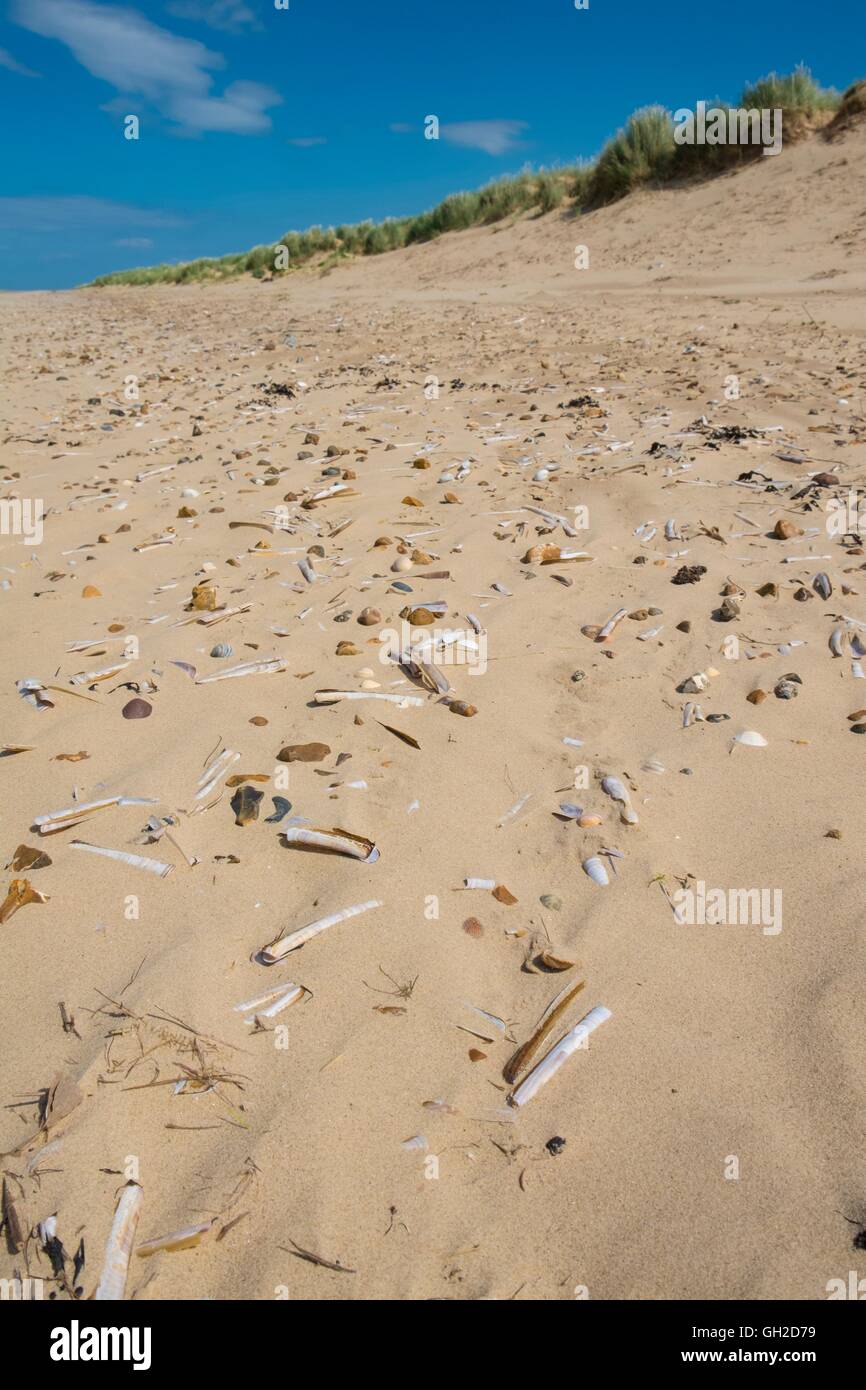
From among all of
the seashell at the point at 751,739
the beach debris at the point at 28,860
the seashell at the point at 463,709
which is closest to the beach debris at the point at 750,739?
the seashell at the point at 751,739

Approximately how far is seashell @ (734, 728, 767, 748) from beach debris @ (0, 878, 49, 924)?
2.16m

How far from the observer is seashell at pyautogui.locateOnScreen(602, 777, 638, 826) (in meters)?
2.54

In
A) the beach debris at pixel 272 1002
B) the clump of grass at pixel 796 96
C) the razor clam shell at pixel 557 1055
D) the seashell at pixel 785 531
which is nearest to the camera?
the razor clam shell at pixel 557 1055

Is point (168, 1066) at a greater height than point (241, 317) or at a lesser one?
lesser

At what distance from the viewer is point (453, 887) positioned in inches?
92.6

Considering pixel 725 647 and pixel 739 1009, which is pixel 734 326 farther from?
pixel 739 1009

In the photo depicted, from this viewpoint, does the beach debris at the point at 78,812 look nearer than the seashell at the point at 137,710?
Yes

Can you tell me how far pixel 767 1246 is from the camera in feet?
5.12

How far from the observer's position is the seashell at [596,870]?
2357 millimetres

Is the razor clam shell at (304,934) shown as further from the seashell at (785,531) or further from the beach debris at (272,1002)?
the seashell at (785,531)

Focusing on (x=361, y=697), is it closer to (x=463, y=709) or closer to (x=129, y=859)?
(x=463, y=709)

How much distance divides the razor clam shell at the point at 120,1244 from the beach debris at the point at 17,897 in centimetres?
90

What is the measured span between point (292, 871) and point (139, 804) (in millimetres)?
599
